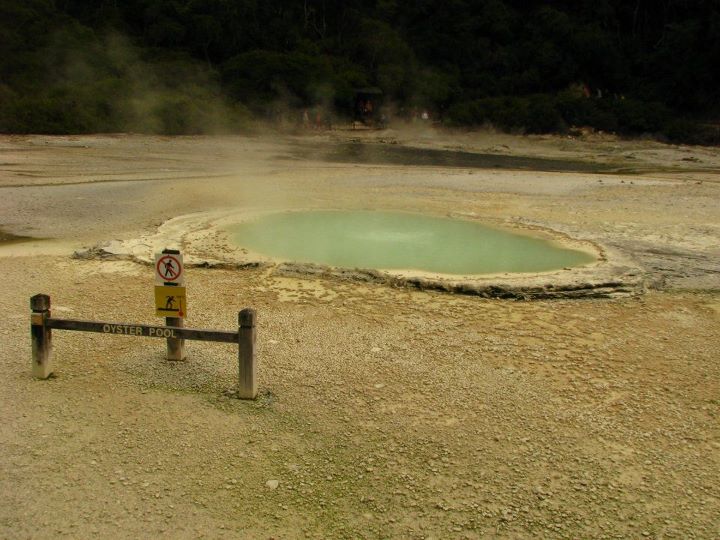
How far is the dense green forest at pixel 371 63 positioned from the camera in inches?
1141

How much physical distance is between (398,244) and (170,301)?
4860 mm

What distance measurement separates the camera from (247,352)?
14.1ft

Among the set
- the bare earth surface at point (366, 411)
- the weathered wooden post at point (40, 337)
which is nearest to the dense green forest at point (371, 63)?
the bare earth surface at point (366, 411)

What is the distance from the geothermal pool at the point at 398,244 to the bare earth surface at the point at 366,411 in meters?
0.98

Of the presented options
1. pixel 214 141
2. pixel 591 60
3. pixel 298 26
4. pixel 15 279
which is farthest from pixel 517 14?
pixel 15 279

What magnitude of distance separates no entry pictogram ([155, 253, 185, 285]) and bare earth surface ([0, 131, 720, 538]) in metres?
0.71

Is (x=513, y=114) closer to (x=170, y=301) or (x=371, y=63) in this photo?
(x=371, y=63)

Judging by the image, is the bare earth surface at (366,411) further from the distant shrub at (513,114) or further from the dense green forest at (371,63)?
the distant shrub at (513,114)

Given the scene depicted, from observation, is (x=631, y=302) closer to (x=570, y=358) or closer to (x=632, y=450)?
(x=570, y=358)

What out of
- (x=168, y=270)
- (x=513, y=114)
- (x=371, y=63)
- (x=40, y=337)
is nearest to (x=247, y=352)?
(x=168, y=270)

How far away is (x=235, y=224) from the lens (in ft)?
33.1

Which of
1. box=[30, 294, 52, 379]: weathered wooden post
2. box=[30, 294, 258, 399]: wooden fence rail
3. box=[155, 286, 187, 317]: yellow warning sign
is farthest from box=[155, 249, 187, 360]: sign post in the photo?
box=[30, 294, 52, 379]: weathered wooden post

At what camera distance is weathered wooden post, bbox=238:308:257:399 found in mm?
4285

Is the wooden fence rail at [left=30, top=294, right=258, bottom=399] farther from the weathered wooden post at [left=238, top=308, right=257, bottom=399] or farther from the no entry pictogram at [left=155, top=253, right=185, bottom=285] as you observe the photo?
the no entry pictogram at [left=155, top=253, right=185, bottom=285]
